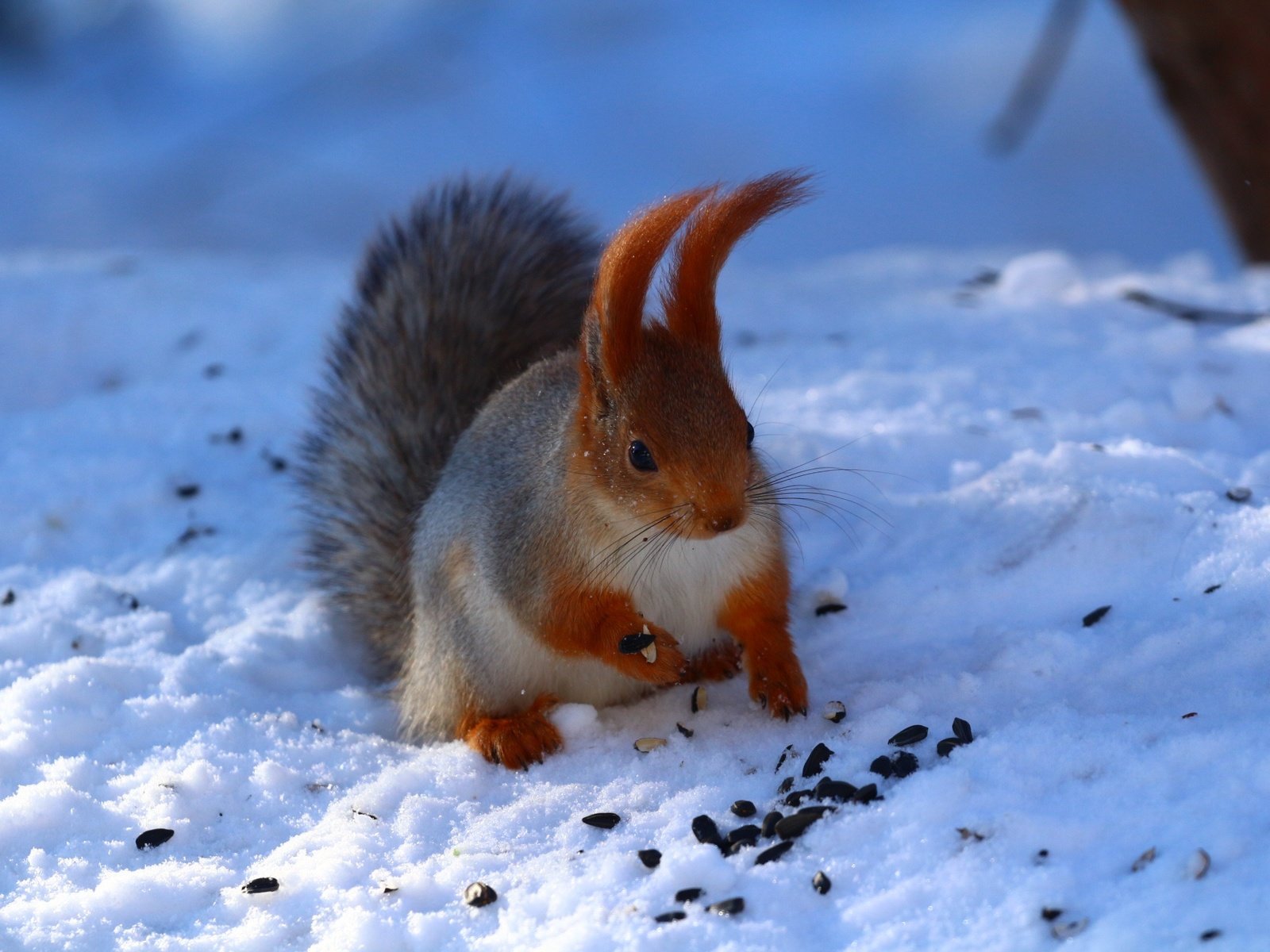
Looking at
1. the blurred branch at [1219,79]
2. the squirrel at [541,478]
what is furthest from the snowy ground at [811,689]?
the blurred branch at [1219,79]

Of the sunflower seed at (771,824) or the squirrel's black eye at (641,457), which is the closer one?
the sunflower seed at (771,824)

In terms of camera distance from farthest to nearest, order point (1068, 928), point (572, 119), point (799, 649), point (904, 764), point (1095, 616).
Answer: point (572, 119) → point (799, 649) → point (1095, 616) → point (904, 764) → point (1068, 928)

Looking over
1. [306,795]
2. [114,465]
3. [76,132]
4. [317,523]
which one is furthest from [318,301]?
[76,132]

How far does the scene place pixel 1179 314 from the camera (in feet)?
11.7

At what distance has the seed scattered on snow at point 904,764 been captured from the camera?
1.88 meters

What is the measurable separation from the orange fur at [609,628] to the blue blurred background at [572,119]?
5194 millimetres

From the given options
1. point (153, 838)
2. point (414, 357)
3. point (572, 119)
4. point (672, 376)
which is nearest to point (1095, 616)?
point (672, 376)

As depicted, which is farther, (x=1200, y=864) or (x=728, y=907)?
(x=728, y=907)

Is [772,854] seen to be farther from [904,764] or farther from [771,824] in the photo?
[904,764]

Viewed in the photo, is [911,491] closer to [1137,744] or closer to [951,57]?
[1137,744]

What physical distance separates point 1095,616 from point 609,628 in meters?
0.79

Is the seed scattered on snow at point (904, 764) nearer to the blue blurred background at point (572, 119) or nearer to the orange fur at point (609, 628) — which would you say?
the orange fur at point (609, 628)

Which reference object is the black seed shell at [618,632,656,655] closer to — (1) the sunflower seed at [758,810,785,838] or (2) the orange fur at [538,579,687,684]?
(2) the orange fur at [538,579,687,684]

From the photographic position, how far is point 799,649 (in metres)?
2.39
